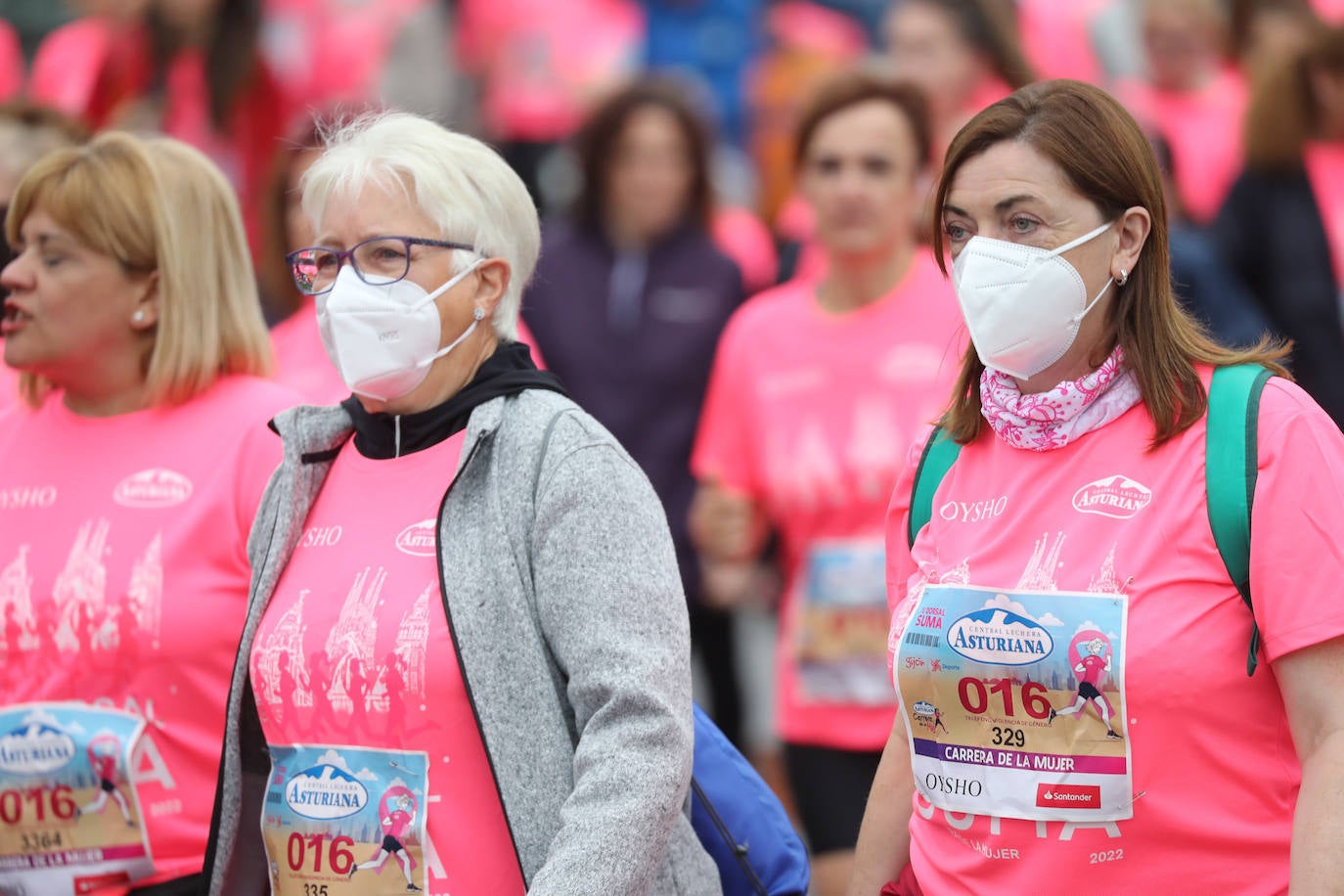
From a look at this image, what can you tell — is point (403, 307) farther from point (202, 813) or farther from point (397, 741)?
point (202, 813)

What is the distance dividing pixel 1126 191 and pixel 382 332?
4.65ft

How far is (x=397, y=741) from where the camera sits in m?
3.29

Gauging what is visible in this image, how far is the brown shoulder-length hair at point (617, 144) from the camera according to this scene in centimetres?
757

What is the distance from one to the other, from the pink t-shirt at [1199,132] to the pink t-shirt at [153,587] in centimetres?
573

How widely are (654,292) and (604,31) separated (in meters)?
2.70

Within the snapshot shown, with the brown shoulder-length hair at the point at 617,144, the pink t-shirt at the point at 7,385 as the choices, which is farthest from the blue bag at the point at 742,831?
the brown shoulder-length hair at the point at 617,144

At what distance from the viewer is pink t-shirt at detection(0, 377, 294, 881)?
12.9 ft

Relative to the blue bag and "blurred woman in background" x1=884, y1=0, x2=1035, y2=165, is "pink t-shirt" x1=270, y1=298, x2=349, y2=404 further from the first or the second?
"blurred woman in background" x1=884, y1=0, x2=1035, y2=165

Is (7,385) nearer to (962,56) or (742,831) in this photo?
(742,831)

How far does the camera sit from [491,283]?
3604 millimetres

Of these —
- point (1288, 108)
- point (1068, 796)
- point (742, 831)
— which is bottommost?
point (742, 831)

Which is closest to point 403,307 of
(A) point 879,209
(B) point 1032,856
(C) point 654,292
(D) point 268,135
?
(B) point 1032,856

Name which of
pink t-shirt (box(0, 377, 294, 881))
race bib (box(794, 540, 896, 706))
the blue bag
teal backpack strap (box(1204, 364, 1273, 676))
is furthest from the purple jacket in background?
teal backpack strap (box(1204, 364, 1273, 676))

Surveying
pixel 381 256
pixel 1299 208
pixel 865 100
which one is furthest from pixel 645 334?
pixel 381 256
